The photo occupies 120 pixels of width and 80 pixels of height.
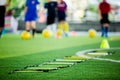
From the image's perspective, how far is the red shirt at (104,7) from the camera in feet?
32.4

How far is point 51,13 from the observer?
1151 cm

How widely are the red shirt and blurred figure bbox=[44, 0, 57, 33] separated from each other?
1.37 meters

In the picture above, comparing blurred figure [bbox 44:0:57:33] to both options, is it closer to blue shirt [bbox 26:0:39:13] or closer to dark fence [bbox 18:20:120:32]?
dark fence [bbox 18:20:120:32]

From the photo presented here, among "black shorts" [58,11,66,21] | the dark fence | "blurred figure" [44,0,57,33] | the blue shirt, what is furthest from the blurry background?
the blue shirt

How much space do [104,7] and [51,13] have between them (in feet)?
6.32

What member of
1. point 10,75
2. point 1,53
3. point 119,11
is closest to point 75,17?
point 119,11

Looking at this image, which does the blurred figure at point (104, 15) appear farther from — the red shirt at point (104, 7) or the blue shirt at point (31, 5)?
the blue shirt at point (31, 5)

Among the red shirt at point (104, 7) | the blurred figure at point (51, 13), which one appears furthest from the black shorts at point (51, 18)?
the red shirt at point (104, 7)

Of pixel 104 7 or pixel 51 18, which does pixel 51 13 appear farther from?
pixel 104 7

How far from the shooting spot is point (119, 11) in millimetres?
10320

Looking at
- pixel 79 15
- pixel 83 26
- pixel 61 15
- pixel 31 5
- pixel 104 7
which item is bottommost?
pixel 83 26

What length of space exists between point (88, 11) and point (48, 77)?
322 inches

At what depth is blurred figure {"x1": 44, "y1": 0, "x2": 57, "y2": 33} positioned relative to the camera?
10866mm

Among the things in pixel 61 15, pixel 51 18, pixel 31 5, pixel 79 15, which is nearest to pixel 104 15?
pixel 61 15
